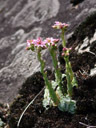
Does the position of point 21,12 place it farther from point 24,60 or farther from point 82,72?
point 82,72

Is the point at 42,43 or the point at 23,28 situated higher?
the point at 23,28

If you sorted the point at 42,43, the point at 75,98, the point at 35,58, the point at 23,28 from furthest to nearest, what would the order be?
the point at 23,28 → the point at 35,58 → the point at 75,98 → the point at 42,43

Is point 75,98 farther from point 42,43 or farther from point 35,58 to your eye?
point 35,58

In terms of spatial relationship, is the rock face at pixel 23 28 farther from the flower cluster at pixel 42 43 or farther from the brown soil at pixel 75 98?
the flower cluster at pixel 42 43

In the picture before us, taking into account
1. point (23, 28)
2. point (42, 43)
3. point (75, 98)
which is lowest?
point (75, 98)

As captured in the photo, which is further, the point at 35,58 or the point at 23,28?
the point at 23,28

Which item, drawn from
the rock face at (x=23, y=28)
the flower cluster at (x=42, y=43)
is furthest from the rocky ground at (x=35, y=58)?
the flower cluster at (x=42, y=43)

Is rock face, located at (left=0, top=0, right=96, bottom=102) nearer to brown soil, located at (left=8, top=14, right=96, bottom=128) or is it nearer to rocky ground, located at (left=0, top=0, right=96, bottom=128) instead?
rocky ground, located at (left=0, top=0, right=96, bottom=128)

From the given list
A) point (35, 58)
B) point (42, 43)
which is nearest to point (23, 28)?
point (35, 58)

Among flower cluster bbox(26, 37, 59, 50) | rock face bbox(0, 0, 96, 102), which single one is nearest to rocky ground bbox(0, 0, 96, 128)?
rock face bbox(0, 0, 96, 102)
